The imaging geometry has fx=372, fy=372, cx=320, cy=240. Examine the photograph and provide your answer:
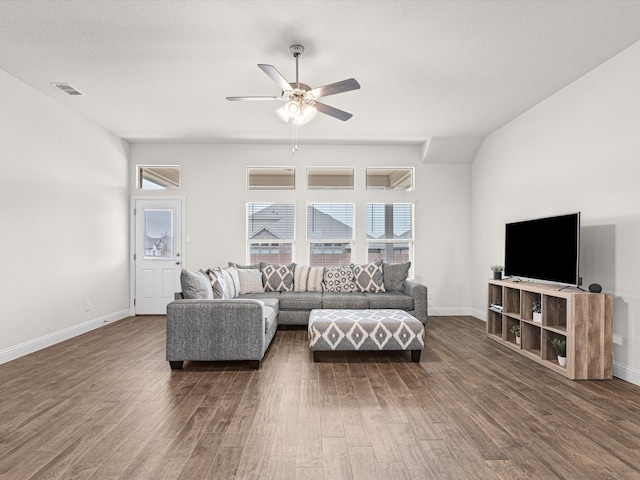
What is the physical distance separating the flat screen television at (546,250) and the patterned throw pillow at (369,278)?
1.76 meters

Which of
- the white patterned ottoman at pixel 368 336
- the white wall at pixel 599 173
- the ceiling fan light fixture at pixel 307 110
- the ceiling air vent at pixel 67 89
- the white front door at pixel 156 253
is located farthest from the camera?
the white front door at pixel 156 253

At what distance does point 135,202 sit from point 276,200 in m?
2.42

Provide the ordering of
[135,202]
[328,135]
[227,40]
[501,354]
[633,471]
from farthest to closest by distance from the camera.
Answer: [135,202], [328,135], [501,354], [227,40], [633,471]

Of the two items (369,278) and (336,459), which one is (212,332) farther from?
(369,278)

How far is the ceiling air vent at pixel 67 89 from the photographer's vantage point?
4093 millimetres

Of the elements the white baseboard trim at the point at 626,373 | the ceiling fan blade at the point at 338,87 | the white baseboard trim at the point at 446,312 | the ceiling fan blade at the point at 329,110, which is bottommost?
the white baseboard trim at the point at 446,312

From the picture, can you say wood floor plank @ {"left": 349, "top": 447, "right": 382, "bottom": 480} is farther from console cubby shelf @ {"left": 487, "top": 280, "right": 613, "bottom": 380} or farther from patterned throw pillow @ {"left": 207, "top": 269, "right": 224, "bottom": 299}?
patterned throw pillow @ {"left": 207, "top": 269, "right": 224, "bottom": 299}

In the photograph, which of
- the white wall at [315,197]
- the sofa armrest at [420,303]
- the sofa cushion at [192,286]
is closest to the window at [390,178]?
the white wall at [315,197]

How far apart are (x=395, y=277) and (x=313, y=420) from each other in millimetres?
3491

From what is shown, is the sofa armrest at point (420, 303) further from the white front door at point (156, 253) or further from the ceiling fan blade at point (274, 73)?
the white front door at point (156, 253)

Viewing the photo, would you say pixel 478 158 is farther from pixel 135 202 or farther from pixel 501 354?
pixel 135 202

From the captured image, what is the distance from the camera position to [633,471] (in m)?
1.92

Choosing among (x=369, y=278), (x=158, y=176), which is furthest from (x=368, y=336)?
(x=158, y=176)

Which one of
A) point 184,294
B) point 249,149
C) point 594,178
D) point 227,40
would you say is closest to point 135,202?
point 249,149
